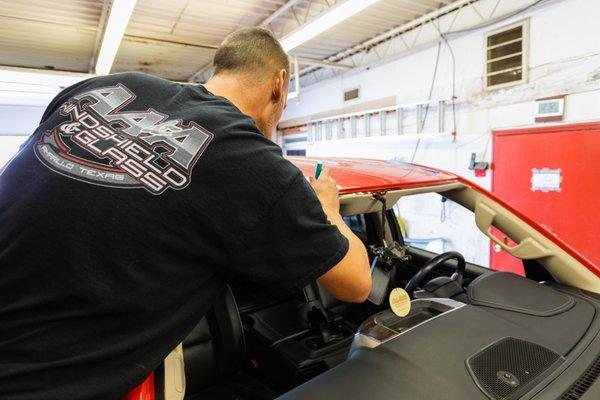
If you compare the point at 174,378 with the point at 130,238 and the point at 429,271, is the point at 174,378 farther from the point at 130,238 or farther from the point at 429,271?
the point at 429,271

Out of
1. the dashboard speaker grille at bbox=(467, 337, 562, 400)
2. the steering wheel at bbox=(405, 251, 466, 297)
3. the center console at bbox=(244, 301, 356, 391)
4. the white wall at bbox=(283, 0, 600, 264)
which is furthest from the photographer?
the white wall at bbox=(283, 0, 600, 264)

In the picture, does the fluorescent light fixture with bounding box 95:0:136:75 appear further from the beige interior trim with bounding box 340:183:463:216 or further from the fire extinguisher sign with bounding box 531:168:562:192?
the fire extinguisher sign with bounding box 531:168:562:192

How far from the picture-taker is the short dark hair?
1336mm

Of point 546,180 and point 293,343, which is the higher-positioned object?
point 546,180

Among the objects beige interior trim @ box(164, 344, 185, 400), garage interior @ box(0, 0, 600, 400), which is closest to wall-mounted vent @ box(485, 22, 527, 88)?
garage interior @ box(0, 0, 600, 400)

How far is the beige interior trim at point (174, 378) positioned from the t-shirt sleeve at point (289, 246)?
393 millimetres

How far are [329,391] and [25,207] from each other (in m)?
0.90

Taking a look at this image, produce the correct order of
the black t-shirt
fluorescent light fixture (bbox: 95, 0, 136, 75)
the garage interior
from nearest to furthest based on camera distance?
the black t-shirt → fluorescent light fixture (bbox: 95, 0, 136, 75) → the garage interior

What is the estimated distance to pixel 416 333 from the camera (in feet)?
4.30

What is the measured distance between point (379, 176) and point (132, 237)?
3.86ft

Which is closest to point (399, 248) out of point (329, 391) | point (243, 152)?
point (329, 391)

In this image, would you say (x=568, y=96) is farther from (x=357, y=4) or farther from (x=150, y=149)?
(x=150, y=149)

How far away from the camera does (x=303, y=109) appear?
9805 millimetres

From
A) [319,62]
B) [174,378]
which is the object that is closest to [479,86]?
[319,62]
